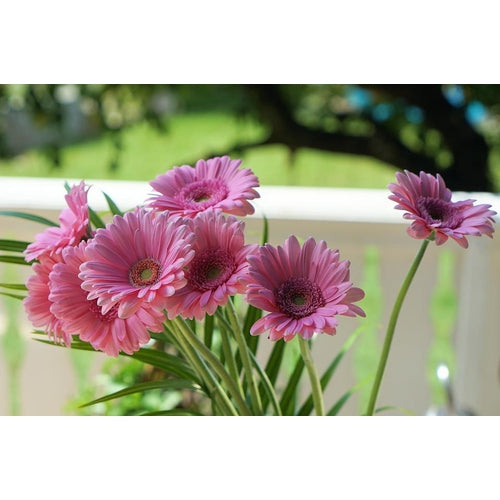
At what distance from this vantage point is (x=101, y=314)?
477mm

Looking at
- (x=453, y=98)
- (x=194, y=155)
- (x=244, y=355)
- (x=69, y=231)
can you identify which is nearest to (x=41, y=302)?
(x=69, y=231)

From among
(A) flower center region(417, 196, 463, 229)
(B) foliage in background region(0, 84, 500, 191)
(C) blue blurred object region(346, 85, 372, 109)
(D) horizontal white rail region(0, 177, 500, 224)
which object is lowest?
(A) flower center region(417, 196, 463, 229)

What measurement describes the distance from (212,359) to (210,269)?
75 millimetres

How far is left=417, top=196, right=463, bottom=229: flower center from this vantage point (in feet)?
1.69

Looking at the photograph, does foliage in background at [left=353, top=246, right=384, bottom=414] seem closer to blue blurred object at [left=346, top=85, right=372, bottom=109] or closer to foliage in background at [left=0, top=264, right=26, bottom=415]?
foliage in background at [left=0, top=264, right=26, bottom=415]

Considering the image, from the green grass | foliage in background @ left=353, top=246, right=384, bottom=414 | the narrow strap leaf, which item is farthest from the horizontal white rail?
the green grass

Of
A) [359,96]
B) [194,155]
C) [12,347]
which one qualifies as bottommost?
[12,347]

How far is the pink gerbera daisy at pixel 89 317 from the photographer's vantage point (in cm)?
46

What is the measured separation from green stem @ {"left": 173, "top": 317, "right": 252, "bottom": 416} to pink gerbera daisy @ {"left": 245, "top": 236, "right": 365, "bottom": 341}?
6 cm

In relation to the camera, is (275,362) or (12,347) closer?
(275,362)

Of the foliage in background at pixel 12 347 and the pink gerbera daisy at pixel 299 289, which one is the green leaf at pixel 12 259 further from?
the foliage in background at pixel 12 347

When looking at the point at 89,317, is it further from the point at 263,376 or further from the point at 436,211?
the point at 436,211

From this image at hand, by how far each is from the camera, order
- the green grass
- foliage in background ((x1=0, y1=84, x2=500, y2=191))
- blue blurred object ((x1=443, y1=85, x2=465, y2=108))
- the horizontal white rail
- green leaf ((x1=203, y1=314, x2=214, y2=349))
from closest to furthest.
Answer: green leaf ((x1=203, y1=314, x2=214, y2=349)) → the horizontal white rail → foliage in background ((x1=0, y1=84, x2=500, y2=191)) → blue blurred object ((x1=443, y1=85, x2=465, y2=108)) → the green grass

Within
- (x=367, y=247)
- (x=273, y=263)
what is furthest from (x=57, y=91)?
(x=273, y=263)
